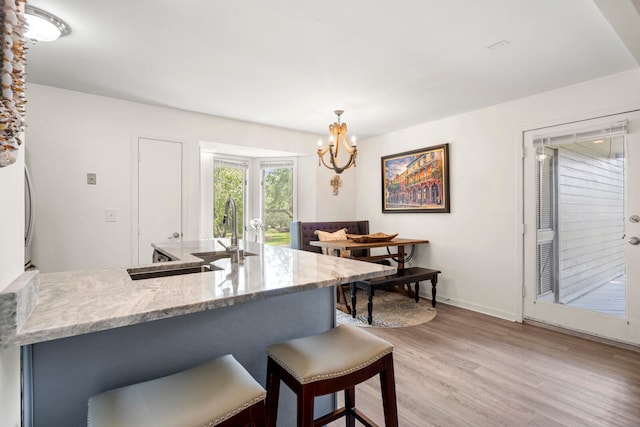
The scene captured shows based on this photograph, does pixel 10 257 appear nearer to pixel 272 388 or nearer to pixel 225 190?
pixel 272 388

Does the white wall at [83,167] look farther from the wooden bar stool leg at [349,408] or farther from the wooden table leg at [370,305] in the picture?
the wooden bar stool leg at [349,408]

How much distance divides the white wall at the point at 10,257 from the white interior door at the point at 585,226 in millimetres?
3914

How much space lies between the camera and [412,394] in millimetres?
2078

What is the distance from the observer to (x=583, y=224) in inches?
121

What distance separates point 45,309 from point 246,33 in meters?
1.97

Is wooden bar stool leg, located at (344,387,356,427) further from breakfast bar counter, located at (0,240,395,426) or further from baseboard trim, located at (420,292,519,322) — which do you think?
baseboard trim, located at (420,292,519,322)

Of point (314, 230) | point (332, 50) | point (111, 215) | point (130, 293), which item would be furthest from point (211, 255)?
point (314, 230)

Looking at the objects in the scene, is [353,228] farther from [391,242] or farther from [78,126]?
[78,126]

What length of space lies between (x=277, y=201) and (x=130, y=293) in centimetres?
433

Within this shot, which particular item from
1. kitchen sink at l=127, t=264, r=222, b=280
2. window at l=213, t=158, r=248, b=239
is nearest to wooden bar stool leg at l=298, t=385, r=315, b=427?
kitchen sink at l=127, t=264, r=222, b=280

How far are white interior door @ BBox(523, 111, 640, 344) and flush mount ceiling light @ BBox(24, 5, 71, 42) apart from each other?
4119 millimetres

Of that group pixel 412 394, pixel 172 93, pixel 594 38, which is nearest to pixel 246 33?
pixel 172 93

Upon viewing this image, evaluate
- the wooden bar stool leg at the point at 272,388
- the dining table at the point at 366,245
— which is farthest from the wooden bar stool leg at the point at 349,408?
the dining table at the point at 366,245

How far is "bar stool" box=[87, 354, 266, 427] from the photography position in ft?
2.69
